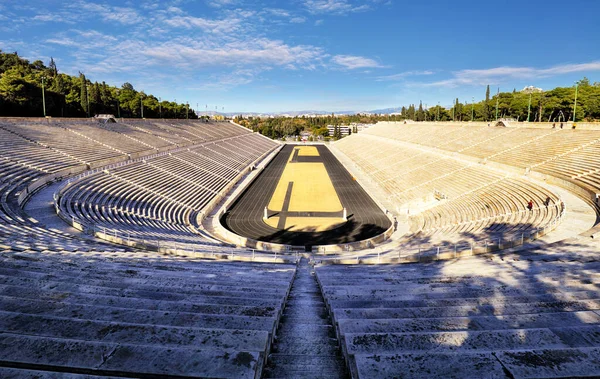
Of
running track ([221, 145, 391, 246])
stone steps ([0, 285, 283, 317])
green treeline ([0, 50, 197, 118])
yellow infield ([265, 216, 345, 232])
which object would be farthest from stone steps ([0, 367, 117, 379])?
green treeline ([0, 50, 197, 118])

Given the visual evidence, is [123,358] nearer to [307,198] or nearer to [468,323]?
[468,323]

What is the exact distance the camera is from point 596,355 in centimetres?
364

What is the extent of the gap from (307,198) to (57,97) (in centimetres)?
4589

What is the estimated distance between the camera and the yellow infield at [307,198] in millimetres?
23984

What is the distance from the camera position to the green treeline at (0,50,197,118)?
44.0 meters

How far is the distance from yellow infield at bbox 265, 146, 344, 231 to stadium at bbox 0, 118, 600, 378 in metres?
0.27

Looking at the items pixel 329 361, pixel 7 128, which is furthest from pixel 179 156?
pixel 329 361

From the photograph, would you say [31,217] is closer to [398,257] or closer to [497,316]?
[398,257]

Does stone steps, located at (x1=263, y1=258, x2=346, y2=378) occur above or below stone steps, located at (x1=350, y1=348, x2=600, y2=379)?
below

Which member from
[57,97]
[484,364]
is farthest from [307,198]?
[57,97]

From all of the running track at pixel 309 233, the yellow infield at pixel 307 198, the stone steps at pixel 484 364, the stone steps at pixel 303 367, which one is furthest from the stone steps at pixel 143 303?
the yellow infield at pixel 307 198

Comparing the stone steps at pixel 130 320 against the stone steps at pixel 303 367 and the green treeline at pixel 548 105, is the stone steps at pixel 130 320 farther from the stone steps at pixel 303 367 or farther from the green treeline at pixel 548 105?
the green treeline at pixel 548 105

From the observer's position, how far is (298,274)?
35.6 ft

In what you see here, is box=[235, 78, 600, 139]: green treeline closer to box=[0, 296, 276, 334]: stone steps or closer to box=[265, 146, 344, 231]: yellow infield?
box=[265, 146, 344, 231]: yellow infield
